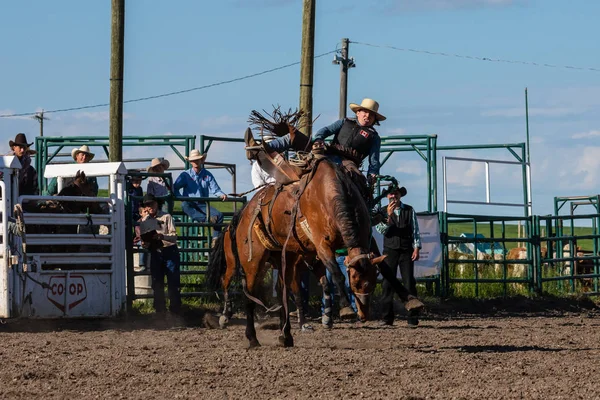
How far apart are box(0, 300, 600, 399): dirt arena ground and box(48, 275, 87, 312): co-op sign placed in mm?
285

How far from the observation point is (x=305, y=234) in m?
9.05

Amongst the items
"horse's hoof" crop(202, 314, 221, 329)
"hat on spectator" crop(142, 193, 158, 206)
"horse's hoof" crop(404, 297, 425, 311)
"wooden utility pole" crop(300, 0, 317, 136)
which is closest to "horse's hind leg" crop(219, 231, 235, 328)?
"horse's hoof" crop(202, 314, 221, 329)

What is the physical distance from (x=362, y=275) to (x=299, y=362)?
2.89 ft

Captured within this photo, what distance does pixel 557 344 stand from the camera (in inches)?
402

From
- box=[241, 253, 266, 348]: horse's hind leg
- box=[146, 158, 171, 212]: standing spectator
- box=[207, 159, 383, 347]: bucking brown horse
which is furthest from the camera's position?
box=[146, 158, 171, 212]: standing spectator

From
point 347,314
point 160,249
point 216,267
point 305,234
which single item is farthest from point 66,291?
point 347,314

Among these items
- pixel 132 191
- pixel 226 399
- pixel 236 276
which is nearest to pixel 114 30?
pixel 132 191

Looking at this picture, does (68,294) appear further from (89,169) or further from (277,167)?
(277,167)

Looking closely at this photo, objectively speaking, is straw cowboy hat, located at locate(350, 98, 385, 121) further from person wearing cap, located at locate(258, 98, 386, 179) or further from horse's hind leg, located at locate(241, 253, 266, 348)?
horse's hind leg, located at locate(241, 253, 266, 348)

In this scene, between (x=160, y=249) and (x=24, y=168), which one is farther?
(x=160, y=249)

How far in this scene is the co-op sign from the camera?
12.0 metres

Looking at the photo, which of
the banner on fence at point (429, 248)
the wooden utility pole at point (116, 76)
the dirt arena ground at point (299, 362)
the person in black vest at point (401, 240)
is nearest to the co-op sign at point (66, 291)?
the dirt arena ground at point (299, 362)

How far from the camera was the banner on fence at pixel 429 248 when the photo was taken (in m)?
16.0

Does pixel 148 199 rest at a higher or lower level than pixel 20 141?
lower
